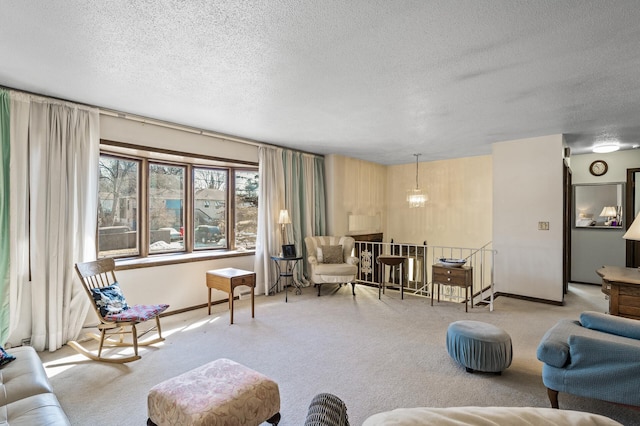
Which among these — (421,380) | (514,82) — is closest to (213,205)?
(421,380)

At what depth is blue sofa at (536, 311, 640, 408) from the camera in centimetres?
186

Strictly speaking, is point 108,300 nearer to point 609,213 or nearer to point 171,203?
point 171,203

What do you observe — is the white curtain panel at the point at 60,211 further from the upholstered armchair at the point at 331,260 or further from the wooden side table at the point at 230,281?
the upholstered armchair at the point at 331,260

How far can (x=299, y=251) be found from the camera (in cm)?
593

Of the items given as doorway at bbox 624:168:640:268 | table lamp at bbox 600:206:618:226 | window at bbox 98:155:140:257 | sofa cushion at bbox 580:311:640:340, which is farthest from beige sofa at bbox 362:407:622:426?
table lamp at bbox 600:206:618:226

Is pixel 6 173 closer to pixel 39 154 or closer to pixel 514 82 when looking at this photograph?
pixel 39 154

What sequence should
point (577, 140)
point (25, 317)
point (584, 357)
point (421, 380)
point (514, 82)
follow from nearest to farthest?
point (584, 357)
point (421, 380)
point (514, 82)
point (25, 317)
point (577, 140)

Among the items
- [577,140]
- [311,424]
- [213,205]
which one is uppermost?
[577,140]

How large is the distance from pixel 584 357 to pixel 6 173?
478cm

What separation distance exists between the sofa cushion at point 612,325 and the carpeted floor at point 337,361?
51 centimetres

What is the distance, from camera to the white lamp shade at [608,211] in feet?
19.7

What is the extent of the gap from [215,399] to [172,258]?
121 inches

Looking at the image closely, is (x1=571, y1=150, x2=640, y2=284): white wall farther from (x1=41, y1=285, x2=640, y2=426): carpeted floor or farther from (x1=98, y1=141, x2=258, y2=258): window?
(x1=98, y1=141, x2=258, y2=258): window

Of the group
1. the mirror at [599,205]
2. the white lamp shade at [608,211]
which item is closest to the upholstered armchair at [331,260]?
the mirror at [599,205]
